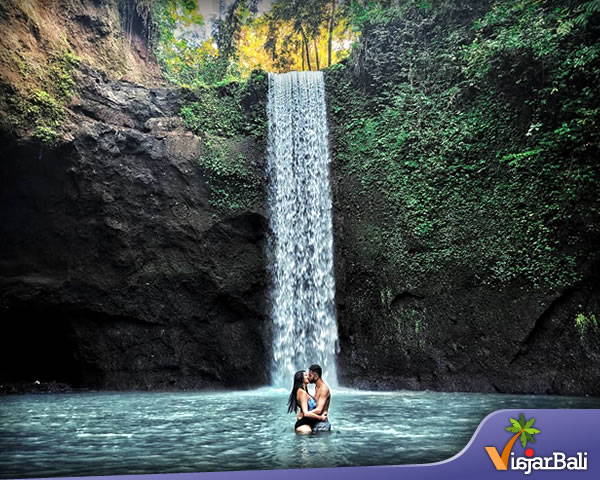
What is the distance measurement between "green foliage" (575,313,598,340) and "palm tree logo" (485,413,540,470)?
5.22 meters

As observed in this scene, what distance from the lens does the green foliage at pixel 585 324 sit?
7621mm

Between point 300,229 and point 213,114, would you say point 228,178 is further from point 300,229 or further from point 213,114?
point 300,229

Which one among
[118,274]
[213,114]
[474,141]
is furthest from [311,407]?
[213,114]

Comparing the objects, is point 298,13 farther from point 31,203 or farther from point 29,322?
point 29,322

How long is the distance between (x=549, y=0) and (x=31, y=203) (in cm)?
1100

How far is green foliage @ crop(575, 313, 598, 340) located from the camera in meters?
7.62

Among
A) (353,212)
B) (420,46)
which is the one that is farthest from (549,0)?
(353,212)

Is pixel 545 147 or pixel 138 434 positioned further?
pixel 545 147

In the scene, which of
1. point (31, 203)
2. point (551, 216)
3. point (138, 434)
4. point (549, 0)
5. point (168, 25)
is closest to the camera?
point (138, 434)

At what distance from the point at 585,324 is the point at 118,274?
8.83 metres

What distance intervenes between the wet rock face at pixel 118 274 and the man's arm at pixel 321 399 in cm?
536

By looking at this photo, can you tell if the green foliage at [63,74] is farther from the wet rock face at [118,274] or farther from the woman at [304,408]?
the woman at [304,408]

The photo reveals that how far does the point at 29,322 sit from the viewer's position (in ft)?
32.6

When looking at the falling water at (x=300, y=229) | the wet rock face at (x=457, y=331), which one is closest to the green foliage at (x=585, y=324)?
the wet rock face at (x=457, y=331)
